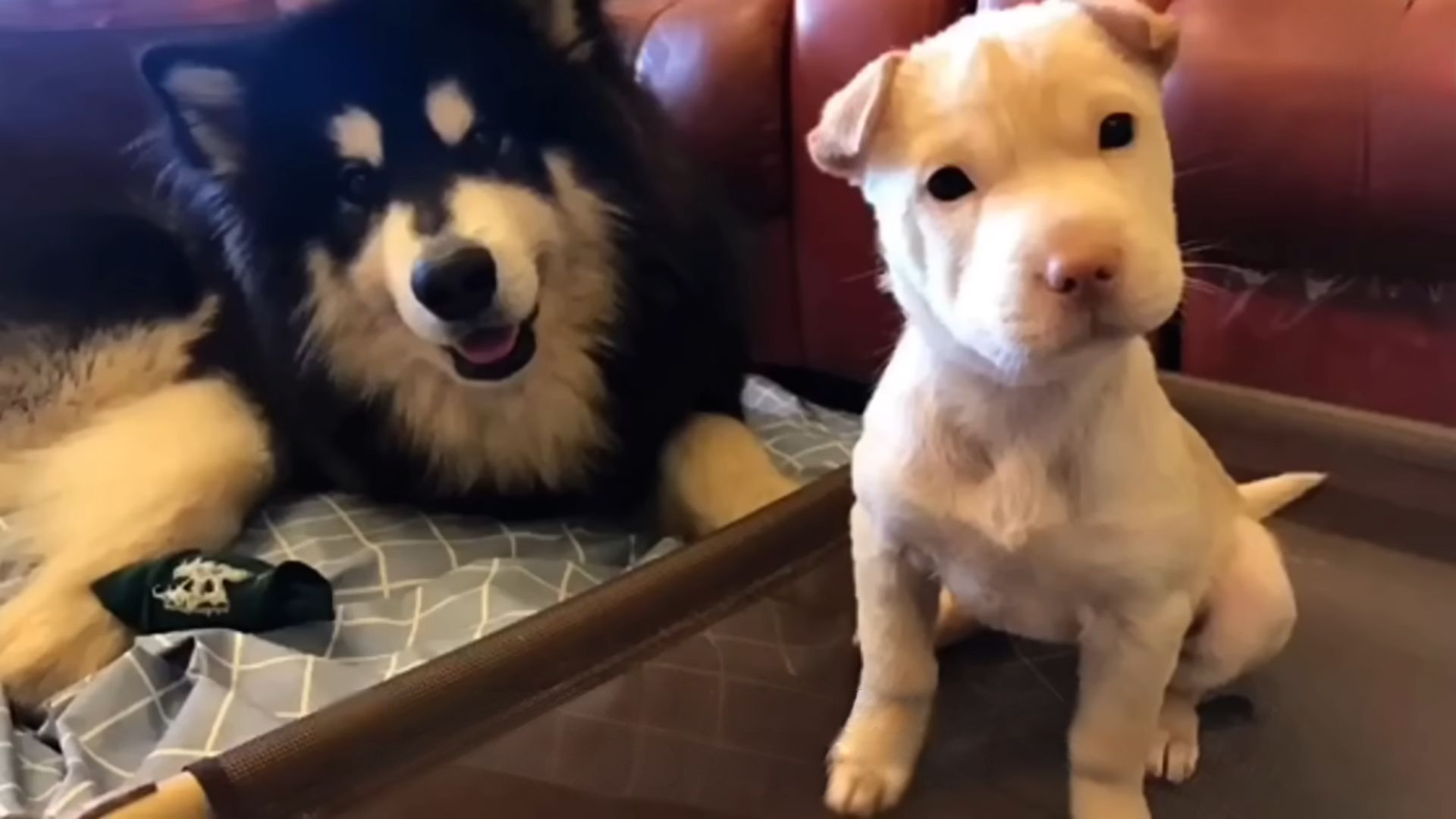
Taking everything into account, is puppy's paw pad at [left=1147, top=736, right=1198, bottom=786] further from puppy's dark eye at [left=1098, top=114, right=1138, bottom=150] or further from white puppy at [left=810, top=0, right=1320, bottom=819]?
puppy's dark eye at [left=1098, top=114, right=1138, bottom=150]

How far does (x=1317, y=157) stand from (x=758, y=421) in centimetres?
66

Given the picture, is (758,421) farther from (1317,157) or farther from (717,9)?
(1317,157)

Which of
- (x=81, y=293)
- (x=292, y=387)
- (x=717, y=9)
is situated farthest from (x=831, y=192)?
(x=81, y=293)

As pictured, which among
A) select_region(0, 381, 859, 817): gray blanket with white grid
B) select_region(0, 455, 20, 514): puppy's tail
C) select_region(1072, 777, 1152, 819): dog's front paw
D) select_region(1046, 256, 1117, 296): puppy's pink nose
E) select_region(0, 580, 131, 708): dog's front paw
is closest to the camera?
select_region(1046, 256, 1117, 296): puppy's pink nose

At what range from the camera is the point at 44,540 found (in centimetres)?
147

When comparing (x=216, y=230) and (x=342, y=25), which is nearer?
(x=342, y=25)

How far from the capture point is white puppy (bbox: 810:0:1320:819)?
2.50 ft

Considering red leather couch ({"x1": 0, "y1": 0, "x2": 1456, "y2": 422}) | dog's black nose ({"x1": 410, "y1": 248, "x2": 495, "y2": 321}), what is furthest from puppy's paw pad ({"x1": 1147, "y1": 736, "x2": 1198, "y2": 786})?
dog's black nose ({"x1": 410, "y1": 248, "x2": 495, "y2": 321})

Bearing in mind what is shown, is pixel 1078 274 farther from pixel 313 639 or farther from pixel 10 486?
pixel 10 486

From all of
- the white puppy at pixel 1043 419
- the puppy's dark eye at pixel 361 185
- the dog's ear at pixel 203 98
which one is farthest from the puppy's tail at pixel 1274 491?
the dog's ear at pixel 203 98

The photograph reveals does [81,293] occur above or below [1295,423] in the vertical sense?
above

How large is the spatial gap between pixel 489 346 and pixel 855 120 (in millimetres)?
613

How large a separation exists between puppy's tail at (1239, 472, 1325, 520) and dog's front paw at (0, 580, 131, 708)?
97 cm

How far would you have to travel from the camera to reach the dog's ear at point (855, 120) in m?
0.81
